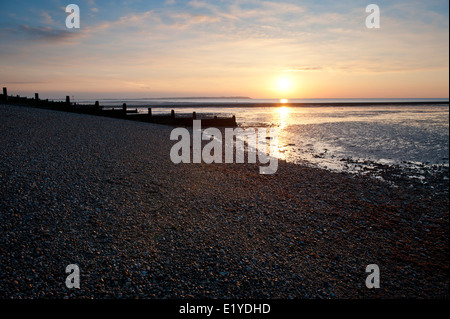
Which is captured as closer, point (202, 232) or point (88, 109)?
point (202, 232)

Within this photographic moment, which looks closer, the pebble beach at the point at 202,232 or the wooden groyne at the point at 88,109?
the pebble beach at the point at 202,232

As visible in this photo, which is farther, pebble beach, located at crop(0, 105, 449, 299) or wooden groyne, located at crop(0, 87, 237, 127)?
wooden groyne, located at crop(0, 87, 237, 127)

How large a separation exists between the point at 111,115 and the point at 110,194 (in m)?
23.0

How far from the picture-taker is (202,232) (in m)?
7.38

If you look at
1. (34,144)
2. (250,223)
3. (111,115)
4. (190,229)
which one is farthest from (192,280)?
(111,115)

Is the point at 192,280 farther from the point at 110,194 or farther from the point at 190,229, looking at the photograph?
the point at 110,194

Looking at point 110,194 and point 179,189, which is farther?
point 179,189

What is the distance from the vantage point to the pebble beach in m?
5.52

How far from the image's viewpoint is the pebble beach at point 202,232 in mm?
5523

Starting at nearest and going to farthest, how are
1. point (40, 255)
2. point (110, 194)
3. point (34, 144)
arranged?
point (40, 255)
point (110, 194)
point (34, 144)

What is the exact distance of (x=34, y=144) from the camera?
1316 cm

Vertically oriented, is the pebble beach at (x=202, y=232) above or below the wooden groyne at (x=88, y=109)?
below
